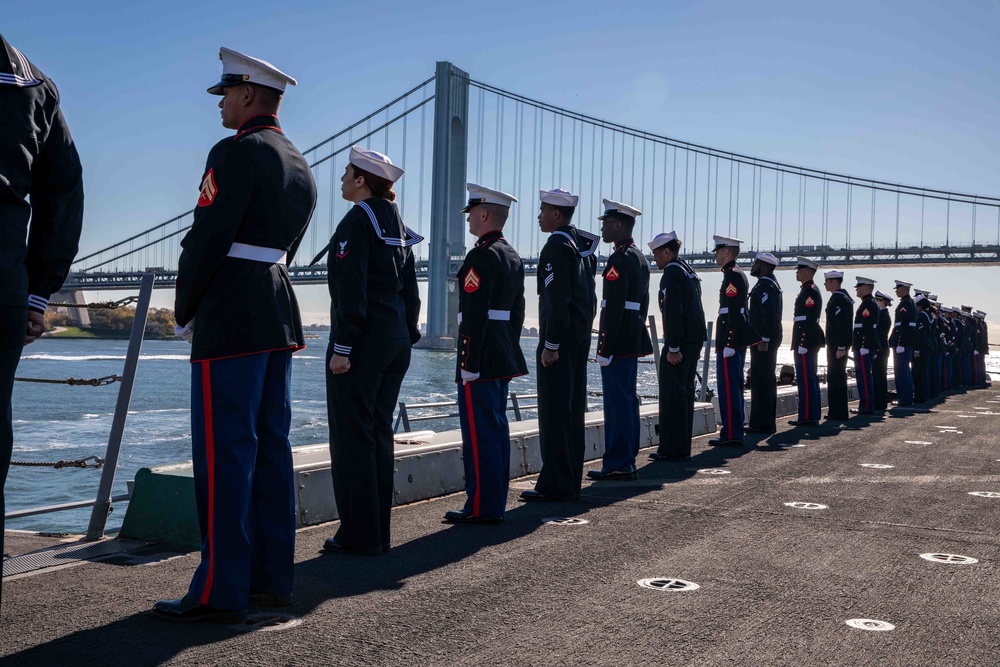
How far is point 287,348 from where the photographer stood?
3074 mm

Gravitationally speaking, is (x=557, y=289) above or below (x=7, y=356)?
above

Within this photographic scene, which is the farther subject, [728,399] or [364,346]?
[728,399]

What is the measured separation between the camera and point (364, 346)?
12.5 ft

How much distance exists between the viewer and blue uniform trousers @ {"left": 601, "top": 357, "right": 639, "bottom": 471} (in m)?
6.12

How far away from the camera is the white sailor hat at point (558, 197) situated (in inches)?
212

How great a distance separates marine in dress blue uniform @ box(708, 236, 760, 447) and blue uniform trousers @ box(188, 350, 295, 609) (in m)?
5.68

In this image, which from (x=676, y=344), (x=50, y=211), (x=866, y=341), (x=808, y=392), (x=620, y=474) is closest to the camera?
(x=50, y=211)

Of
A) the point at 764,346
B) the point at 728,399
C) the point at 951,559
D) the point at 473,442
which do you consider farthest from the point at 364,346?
the point at 764,346

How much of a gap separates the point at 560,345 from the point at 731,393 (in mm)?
3314

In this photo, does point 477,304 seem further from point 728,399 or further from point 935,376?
point 935,376

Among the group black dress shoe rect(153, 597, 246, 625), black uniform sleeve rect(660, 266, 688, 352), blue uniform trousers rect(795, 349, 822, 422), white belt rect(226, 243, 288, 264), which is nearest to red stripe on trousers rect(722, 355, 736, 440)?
black uniform sleeve rect(660, 266, 688, 352)

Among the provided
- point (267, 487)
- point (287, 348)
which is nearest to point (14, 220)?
point (287, 348)

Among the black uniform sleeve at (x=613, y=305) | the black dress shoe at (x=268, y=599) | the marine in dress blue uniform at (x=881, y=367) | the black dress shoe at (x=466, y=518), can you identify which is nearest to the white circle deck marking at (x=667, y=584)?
the black dress shoe at (x=268, y=599)

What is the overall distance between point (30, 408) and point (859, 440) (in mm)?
27914
